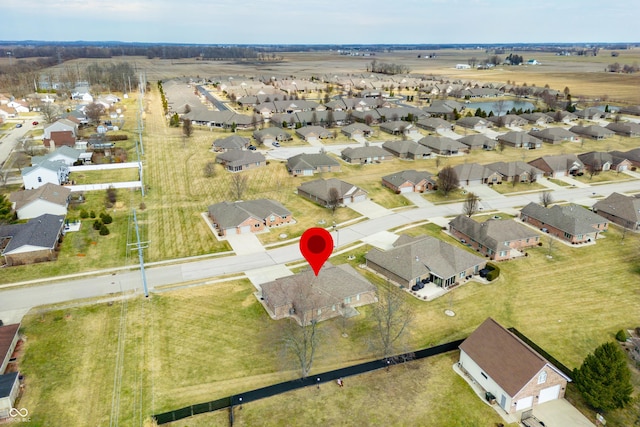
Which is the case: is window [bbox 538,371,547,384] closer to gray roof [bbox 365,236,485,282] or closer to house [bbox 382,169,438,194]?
gray roof [bbox 365,236,485,282]

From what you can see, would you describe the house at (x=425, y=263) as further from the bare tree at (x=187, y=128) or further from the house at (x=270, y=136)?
the bare tree at (x=187, y=128)

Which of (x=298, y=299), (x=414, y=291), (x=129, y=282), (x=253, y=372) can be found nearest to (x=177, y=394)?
(x=253, y=372)

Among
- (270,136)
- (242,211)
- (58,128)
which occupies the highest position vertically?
(58,128)

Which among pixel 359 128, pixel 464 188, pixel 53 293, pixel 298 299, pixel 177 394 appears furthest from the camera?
pixel 359 128

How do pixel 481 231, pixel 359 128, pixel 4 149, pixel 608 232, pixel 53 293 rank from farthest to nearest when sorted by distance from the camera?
pixel 359 128 → pixel 4 149 → pixel 608 232 → pixel 481 231 → pixel 53 293

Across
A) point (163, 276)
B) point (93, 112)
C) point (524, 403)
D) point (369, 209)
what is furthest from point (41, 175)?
point (524, 403)

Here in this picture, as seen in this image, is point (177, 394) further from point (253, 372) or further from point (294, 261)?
point (294, 261)

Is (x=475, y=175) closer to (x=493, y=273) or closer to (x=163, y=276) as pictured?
(x=493, y=273)
